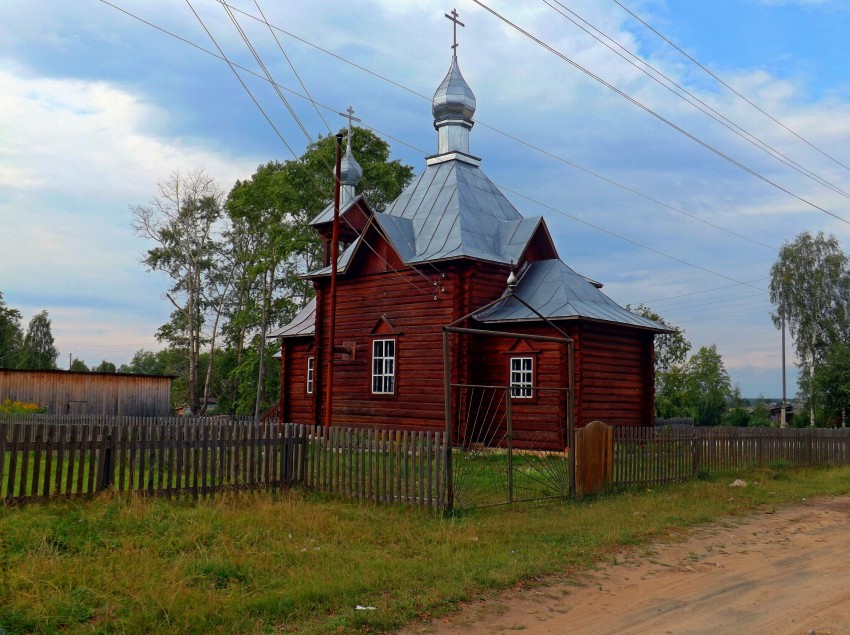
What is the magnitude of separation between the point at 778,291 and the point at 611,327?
1356 inches

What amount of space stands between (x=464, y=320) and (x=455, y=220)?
13.2ft

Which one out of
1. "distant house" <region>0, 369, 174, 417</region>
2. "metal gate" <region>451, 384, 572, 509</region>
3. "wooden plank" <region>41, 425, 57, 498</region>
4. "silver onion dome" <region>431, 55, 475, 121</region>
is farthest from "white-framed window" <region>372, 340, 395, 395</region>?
"distant house" <region>0, 369, 174, 417</region>

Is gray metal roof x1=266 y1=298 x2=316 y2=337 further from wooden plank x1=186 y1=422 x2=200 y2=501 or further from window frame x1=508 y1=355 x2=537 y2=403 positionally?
wooden plank x1=186 y1=422 x2=200 y2=501

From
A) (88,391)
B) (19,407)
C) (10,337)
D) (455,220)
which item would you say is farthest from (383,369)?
(10,337)

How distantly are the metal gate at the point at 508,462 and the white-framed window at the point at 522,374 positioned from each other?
448 mm

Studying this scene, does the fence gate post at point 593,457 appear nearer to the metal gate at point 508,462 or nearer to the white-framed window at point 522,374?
the metal gate at point 508,462

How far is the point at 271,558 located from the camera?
7344 millimetres

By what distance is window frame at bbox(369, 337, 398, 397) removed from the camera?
74.0 ft

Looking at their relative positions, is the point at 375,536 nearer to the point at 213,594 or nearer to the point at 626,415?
the point at 213,594

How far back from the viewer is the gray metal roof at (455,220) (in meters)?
22.1

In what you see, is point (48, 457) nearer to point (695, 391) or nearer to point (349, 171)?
point (349, 171)

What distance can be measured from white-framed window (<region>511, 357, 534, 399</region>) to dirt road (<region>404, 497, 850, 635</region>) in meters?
10.7

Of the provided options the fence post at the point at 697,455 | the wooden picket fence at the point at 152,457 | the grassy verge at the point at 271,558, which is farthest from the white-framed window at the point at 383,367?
the grassy verge at the point at 271,558

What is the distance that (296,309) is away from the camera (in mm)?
43625
